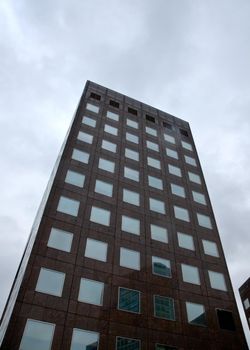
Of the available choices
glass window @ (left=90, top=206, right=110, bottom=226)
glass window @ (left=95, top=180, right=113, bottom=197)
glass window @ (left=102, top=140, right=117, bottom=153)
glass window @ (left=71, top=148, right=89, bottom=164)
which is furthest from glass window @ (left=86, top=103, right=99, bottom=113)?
glass window @ (left=90, top=206, right=110, bottom=226)

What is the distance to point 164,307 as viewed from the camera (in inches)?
1150

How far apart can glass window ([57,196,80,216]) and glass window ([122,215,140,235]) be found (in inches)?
208

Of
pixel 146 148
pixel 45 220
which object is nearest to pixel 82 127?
pixel 146 148

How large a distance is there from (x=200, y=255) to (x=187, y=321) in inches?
342

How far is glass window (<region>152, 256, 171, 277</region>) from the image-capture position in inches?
1259

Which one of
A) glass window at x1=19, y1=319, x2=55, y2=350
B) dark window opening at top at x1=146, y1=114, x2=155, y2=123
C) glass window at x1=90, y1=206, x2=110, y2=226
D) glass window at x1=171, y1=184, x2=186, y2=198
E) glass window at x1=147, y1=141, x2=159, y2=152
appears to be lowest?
glass window at x1=19, y1=319, x2=55, y2=350

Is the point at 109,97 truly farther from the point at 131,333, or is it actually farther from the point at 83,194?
the point at 131,333

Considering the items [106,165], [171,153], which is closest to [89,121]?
[106,165]

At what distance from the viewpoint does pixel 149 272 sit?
3148cm

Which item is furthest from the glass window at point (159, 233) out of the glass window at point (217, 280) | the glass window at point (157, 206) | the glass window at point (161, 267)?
the glass window at point (217, 280)

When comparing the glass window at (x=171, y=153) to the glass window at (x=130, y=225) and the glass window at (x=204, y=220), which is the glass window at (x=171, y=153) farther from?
the glass window at (x=130, y=225)

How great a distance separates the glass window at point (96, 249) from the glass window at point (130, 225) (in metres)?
3.62

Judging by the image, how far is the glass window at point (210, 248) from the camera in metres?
37.2

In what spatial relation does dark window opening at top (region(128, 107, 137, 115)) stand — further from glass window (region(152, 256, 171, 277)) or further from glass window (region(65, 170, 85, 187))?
Result: glass window (region(152, 256, 171, 277))
